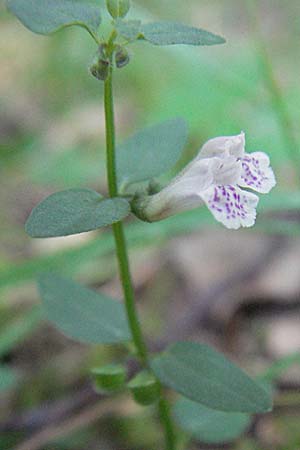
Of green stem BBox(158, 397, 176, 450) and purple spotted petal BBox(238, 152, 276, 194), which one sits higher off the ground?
purple spotted petal BBox(238, 152, 276, 194)

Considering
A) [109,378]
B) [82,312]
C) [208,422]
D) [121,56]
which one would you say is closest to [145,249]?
[208,422]

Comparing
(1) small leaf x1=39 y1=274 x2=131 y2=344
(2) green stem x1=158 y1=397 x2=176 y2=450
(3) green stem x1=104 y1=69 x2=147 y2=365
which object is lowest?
(2) green stem x1=158 y1=397 x2=176 y2=450

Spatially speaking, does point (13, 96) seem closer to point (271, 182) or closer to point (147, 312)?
point (147, 312)

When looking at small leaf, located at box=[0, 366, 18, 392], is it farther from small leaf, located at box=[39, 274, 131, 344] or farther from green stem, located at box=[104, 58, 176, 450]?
green stem, located at box=[104, 58, 176, 450]

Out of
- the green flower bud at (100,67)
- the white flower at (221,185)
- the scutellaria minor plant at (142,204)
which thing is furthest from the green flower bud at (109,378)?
the green flower bud at (100,67)

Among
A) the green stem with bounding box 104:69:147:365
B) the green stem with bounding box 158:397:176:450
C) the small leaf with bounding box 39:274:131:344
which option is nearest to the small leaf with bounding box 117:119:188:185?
the green stem with bounding box 104:69:147:365

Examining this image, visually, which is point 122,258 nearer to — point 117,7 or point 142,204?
point 142,204

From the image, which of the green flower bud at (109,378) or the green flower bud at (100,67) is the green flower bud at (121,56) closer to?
the green flower bud at (100,67)
